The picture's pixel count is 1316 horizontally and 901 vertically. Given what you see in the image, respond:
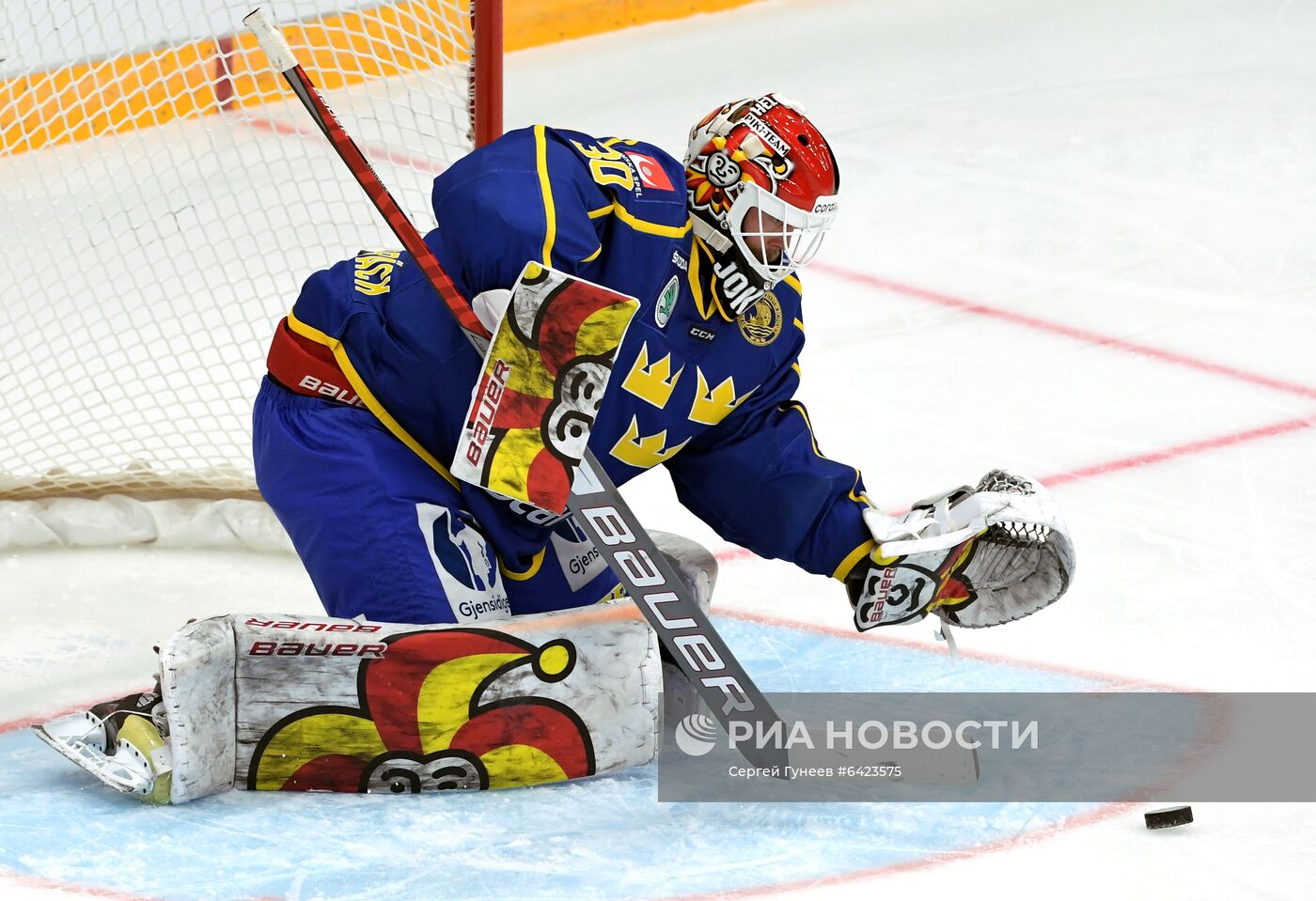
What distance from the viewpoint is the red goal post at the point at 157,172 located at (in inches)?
136

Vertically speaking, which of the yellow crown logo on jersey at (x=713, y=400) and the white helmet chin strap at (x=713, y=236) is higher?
the white helmet chin strap at (x=713, y=236)

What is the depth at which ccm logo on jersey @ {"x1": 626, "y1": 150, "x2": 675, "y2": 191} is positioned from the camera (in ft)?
8.34

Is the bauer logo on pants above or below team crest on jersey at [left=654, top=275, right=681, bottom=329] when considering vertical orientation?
below

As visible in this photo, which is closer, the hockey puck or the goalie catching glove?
the hockey puck

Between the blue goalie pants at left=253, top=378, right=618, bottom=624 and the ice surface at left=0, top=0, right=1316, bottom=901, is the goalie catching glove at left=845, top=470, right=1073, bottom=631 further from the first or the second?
the blue goalie pants at left=253, top=378, right=618, bottom=624

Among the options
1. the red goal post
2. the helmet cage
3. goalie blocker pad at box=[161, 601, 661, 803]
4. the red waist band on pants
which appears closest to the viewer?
goalie blocker pad at box=[161, 601, 661, 803]

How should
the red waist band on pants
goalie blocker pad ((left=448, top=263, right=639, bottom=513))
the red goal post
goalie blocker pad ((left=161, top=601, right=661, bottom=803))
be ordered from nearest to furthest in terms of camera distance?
goalie blocker pad ((left=448, top=263, right=639, bottom=513)) → goalie blocker pad ((left=161, top=601, right=661, bottom=803)) → the red waist band on pants → the red goal post

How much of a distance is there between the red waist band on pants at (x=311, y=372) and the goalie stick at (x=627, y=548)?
27 centimetres

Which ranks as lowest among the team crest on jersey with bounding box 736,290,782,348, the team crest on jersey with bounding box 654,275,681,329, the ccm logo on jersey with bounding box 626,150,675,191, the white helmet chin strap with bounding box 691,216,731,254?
the team crest on jersey with bounding box 736,290,782,348

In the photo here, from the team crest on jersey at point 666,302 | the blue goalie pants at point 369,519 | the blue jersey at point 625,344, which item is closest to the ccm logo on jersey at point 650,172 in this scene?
the blue jersey at point 625,344

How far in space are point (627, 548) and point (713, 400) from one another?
322mm

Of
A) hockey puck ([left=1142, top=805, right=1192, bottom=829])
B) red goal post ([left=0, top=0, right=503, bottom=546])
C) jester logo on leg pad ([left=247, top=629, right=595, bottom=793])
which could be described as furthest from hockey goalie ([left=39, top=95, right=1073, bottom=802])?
red goal post ([left=0, top=0, right=503, bottom=546])

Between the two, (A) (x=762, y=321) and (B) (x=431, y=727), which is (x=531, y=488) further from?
(A) (x=762, y=321)

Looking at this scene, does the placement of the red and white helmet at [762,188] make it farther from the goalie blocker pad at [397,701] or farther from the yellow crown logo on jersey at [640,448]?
the goalie blocker pad at [397,701]
